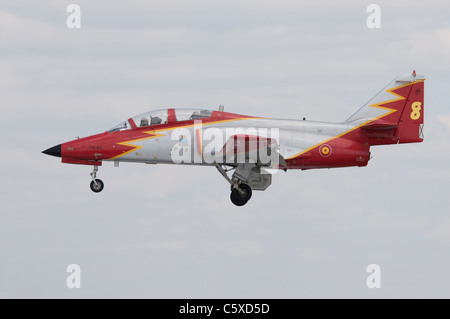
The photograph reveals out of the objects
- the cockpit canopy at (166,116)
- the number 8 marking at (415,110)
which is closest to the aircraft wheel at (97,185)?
the cockpit canopy at (166,116)

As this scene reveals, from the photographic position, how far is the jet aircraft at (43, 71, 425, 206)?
111 ft

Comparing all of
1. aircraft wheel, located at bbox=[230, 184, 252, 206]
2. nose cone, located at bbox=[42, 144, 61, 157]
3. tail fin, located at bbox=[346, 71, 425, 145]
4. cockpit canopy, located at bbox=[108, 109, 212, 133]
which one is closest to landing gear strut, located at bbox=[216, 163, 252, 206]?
aircraft wheel, located at bbox=[230, 184, 252, 206]

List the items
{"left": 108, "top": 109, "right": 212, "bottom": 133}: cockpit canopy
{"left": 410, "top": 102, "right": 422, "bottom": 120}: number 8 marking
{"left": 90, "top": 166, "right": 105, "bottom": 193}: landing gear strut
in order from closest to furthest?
{"left": 108, "top": 109, "right": 212, "bottom": 133}: cockpit canopy, {"left": 410, "top": 102, "right": 422, "bottom": 120}: number 8 marking, {"left": 90, "top": 166, "right": 105, "bottom": 193}: landing gear strut

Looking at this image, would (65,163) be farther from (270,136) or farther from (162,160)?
(270,136)

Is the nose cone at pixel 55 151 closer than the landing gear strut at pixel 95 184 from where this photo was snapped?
Yes

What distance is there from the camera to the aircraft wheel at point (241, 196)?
34344 mm

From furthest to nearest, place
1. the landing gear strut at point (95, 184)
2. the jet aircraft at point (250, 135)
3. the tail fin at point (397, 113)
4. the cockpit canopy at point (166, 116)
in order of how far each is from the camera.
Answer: the landing gear strut at point (95, 184)
the tail fin at point (397, 113)
the cockpit canopy at point (166, 116)
the jet aircraft at point (250, 135)

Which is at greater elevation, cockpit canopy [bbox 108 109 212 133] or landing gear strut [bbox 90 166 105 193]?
cockpit canopy [bbox 108 109 212 133]

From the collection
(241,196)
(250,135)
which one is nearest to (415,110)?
(250,135)

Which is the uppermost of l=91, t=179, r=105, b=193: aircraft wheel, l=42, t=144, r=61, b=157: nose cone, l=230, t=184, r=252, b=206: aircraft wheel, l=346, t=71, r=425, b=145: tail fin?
l=346, t=71, r=425, b=145: tail fin

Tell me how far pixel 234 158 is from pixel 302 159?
265 centimetres

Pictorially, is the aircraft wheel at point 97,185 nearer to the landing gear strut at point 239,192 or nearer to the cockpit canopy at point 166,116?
the cockpit canopy at point 166,116

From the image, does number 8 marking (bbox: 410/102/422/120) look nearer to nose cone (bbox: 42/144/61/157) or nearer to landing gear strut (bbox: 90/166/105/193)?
landing gear strut (bbox: 90/166/105/193)

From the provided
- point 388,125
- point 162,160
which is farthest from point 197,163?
point 388,125
